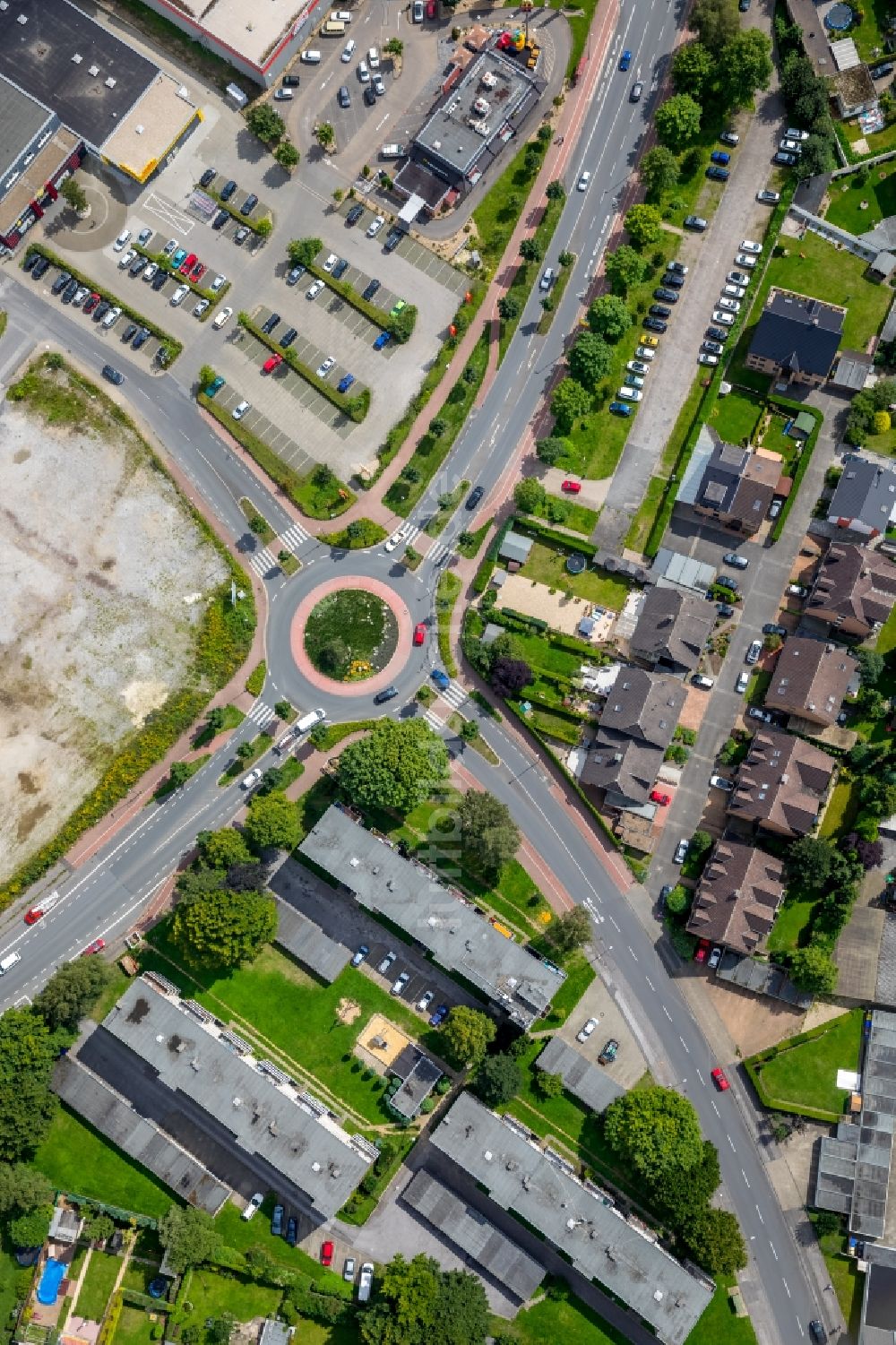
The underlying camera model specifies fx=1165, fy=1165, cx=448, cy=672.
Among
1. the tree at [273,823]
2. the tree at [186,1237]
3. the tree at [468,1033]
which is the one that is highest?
the tree at [273,823]

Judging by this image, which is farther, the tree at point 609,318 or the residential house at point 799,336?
the tree at point 609,318

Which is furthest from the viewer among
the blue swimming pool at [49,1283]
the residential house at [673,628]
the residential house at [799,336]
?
the residential house at [799,336]

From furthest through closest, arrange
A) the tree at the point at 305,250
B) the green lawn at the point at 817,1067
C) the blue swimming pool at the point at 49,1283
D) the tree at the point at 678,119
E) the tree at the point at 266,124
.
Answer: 1. the tree at the point at 266,124
2. the tree at the point at 305,250
3. the tree at the point at 678,119
4. the green lawn at the point at 817,1067
5. the blue swimming pool at the point at 49,1283

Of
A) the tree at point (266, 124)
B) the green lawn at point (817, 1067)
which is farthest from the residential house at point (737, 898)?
the tree at point (266, 124)

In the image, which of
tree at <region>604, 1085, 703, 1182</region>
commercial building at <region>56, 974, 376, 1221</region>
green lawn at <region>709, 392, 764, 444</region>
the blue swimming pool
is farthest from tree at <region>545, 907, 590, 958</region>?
the blue swimming pool

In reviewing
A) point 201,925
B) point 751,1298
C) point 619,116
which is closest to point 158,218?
point 619,116

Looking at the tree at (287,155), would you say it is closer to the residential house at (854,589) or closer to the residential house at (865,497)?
the residential house at (865,497)

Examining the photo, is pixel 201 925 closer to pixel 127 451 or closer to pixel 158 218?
pixel 127 451

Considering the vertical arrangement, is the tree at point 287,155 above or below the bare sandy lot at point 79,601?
above
